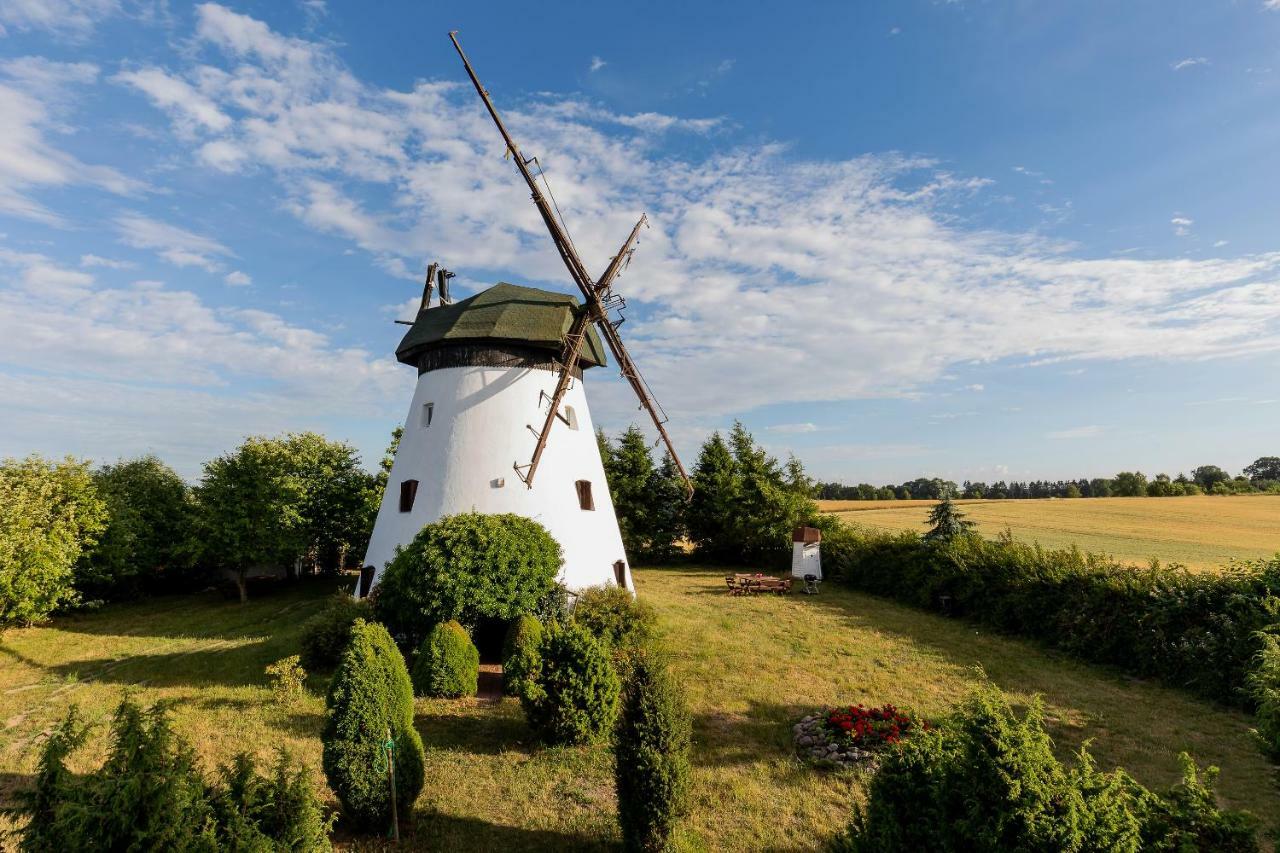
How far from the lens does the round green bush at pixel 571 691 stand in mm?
10531

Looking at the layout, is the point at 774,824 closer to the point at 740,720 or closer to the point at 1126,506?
the point at 740,720

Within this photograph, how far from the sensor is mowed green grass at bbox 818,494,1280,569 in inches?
1115

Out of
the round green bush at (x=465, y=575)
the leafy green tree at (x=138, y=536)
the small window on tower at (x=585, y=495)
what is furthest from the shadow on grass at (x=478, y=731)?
the leafy green tree at (x=138, y=536)

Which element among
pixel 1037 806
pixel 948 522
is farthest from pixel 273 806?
pixel 948 522

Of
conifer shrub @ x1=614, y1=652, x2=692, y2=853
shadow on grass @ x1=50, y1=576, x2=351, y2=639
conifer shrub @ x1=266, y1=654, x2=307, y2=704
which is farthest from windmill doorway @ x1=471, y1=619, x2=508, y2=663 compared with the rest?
conifer shrub @ x1=614, y1=652, x2=692, y2=853

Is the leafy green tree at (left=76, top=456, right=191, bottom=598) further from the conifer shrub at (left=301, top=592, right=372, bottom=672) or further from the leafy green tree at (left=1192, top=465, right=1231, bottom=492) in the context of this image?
the leafy green tree at (left=1192, top=465, right=1231, bottom=492)

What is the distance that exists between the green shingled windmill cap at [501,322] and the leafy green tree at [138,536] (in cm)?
1887

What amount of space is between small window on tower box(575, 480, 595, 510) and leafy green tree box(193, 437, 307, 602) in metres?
16.9

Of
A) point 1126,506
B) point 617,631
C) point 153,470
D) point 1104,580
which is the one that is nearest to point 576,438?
point 617,631

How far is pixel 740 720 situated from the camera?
11805 mm

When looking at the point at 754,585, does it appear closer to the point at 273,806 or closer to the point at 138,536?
the point at 273,806

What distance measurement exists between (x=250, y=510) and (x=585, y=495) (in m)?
18.7

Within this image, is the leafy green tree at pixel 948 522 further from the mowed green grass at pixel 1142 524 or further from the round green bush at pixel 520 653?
the round green bush at pixel 520 653

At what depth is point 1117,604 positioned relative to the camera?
50.2 feet
